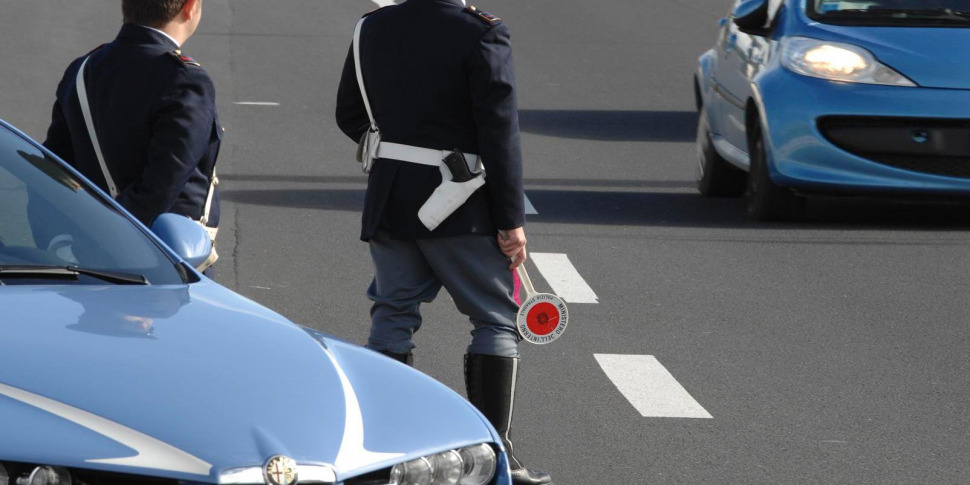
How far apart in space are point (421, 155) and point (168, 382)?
211 cm

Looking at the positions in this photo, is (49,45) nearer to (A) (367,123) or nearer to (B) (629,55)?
(B) (629,55)

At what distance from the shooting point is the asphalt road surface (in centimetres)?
656

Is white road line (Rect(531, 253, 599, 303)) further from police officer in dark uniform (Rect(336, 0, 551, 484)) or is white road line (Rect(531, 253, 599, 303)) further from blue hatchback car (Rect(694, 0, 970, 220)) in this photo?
police officer in dark uniform (Rect(336, 0, 551, 484))

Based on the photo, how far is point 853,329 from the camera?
847 centimetres

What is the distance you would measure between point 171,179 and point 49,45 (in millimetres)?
14446

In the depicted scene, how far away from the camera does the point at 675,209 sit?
464 inches

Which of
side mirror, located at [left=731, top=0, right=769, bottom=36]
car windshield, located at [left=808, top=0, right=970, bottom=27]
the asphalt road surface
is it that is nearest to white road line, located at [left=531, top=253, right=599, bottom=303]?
the asphalt road surface

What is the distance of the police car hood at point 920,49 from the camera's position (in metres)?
10.6

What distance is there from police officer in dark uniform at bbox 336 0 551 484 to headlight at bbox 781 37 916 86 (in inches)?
211

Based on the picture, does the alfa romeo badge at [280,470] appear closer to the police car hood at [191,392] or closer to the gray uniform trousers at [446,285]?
the police car hood at [191,392]

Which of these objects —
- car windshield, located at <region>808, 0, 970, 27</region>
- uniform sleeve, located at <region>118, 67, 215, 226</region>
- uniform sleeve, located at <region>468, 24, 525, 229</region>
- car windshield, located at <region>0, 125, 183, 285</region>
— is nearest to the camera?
car windshield, located at <region>0, 125, 183, 285</region>

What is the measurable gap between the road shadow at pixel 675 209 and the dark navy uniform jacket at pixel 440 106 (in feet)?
17.9

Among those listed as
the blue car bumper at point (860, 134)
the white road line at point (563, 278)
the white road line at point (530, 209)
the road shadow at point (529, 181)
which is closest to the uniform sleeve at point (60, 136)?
the white road line at point (563, 278)

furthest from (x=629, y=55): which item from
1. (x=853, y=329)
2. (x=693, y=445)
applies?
(x=693, y=445)
